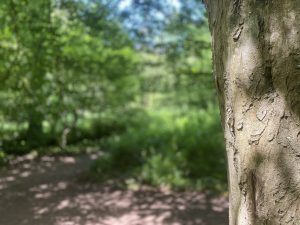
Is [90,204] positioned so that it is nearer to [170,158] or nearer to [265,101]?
[170,158]

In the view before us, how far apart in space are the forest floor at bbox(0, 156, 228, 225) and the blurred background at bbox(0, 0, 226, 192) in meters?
0.61

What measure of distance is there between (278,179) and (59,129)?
450 inches

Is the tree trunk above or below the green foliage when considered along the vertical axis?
above

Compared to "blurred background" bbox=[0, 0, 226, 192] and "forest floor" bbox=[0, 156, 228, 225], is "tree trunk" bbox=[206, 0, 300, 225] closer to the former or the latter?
"forest floor" bbox=[0, 156, 228, 225]

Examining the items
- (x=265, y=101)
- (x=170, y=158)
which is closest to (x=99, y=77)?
(x=170, y=158)

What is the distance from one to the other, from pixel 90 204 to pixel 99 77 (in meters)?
7.33

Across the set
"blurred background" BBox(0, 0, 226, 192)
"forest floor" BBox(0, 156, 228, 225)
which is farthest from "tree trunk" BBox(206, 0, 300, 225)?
"blurred background" BBox(0, 0, 226, 192)

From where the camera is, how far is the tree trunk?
217cm

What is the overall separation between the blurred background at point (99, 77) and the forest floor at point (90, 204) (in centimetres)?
61

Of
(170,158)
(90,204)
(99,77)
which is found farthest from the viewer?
(99,77)

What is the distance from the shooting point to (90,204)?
6.45 m

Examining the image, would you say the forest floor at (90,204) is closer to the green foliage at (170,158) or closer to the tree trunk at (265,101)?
the green foliage at (170,158)

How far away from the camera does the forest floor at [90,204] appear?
5.62m

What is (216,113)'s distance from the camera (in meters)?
13.9
